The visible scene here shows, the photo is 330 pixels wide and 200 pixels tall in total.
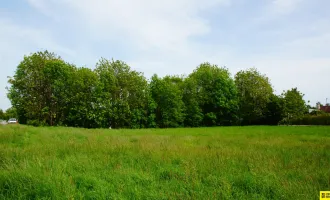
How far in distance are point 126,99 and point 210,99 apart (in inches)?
759

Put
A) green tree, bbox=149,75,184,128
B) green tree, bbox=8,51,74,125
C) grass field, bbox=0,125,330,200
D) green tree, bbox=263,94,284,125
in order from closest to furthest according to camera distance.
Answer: grass field, bbox=0,125,330,200 → green tree, bbox=8,51,74,125 → green tree, bbox=149,75,184,128 → green tree, bbox=263,94,284,125

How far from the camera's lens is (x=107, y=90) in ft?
141

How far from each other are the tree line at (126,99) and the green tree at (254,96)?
0.69 feet

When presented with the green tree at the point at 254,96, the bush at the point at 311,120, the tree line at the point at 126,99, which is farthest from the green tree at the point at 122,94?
the bush at the point at 311,120

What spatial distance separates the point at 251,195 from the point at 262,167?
1.98 metres

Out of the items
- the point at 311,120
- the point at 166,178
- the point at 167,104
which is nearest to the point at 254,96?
the point at 311,120

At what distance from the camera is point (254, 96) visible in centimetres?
5419

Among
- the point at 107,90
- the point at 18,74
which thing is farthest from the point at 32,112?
the point at 107,90

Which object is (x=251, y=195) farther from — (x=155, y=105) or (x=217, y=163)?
(x=155, y=105)

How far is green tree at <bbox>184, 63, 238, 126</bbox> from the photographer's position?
51312 mm

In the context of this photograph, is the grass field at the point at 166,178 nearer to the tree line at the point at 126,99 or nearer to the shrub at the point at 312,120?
the tree line at the point at 126,99

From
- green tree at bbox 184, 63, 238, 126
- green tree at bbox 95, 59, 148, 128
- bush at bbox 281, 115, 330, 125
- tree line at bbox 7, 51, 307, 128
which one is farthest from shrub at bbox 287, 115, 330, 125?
green tree at bbox 95, 59, 148, 128

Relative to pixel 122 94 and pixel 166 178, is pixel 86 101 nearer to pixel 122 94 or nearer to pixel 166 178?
pixel 122 94

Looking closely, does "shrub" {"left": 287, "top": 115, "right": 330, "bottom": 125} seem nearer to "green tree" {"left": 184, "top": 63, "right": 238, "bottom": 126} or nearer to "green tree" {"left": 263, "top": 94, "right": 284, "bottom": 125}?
"green tree" {"left": 263, "top": 94, "right": 284, "bottom": 125}
